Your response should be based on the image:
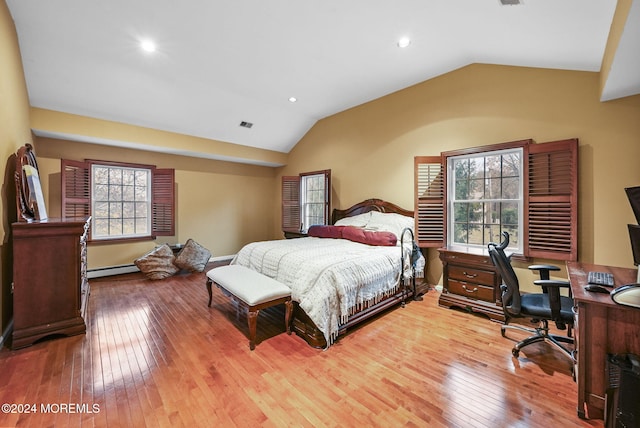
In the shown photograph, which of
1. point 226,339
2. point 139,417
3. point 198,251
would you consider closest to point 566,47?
point 226,339

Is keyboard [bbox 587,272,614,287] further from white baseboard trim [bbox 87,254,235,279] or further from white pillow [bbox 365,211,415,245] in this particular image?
white baseboard trim [bbox 87,254,235,279]

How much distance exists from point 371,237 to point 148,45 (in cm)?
389

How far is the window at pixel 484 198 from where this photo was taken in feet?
11.7

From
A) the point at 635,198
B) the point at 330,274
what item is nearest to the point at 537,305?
the point at 635,198

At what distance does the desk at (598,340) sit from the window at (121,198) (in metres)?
6.21

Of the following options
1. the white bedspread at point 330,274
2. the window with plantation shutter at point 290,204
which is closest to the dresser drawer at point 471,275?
the white bedspread at point 330,274

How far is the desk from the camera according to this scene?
5.18 ft

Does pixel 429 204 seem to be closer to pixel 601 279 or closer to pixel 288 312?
pixel 601 279

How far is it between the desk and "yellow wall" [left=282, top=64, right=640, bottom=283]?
184cm

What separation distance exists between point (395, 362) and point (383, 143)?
3678mm

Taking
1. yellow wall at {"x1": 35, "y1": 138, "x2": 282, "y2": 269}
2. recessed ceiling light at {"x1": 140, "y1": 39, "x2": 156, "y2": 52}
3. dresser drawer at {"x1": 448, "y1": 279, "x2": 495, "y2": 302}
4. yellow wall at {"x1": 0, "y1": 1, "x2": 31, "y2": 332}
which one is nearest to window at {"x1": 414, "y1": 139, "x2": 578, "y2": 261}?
dresser drawer at {"x1": 448, "y1": 279, "x2": 495, "y2": 302}

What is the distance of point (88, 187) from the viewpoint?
4.74m

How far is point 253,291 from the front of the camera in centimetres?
259

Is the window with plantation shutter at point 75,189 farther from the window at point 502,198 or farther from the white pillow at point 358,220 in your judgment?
the window at point 502,198
